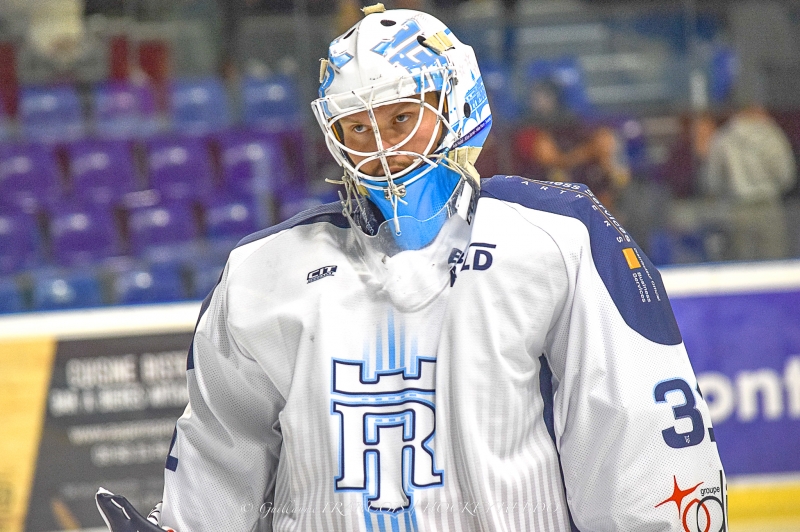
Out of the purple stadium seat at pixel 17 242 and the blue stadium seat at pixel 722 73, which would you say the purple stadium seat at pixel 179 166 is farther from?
the blue stadium seat at pixel 722 73

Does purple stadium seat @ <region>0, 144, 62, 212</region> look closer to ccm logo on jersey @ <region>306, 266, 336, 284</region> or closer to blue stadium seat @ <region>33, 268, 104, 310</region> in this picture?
blue stadium seat @ <region>33, 268, 104, 310</region>

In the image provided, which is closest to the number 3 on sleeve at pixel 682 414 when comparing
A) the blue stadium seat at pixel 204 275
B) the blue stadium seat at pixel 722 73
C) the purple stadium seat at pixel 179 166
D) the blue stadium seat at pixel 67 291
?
the blue stadium seat at pixel 204 275

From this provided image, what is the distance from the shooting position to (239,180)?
4.42 meters

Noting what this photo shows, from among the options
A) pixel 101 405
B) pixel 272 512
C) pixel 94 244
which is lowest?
pixel 101 405

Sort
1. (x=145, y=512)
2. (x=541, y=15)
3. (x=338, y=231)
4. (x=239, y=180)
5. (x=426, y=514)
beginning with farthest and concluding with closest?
(x=239, y=180), (x=541, y=15), (x=145, y=512), (x=338, y=231), (x=426, y=514)

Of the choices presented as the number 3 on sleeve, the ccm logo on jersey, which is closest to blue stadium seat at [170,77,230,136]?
the ccm logo on jersey

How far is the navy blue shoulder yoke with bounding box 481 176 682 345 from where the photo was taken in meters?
1.31

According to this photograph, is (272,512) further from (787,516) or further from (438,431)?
(787,516)

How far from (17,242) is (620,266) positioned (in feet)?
11.1

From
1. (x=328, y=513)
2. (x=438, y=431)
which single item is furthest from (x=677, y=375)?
(x=328, y=513)

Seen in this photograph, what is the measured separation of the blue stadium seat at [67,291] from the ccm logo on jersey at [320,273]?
8.27ft

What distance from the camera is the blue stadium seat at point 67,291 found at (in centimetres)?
371

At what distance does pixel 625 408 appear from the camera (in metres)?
1.27

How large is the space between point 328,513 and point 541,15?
3084 mm
